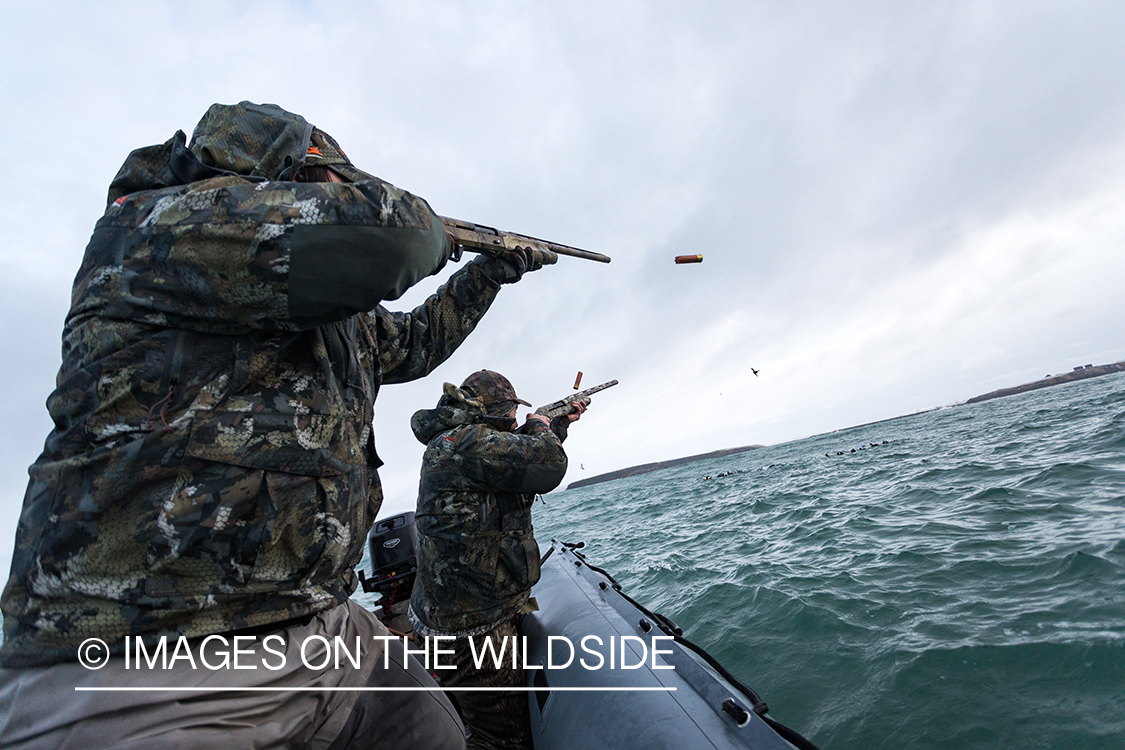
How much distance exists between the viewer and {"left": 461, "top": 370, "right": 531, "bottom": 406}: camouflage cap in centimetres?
433

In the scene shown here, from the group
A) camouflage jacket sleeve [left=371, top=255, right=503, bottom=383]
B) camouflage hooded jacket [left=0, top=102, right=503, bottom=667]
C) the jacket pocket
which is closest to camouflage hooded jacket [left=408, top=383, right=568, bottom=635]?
the jacket pocket

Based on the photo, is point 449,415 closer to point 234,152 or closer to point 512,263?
point 512,263

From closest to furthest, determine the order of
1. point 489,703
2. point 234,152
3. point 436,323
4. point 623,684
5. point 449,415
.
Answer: point 234,152 → point 436,323 → point 623,684 → point 489,703 → point 449,415

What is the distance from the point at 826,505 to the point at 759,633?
7.23m

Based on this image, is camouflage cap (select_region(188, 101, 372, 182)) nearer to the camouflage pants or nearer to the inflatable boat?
the inflatable boat

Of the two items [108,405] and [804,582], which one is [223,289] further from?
[804,582]

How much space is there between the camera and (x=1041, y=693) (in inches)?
121

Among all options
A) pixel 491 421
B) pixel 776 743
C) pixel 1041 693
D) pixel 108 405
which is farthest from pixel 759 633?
pixel 108 405

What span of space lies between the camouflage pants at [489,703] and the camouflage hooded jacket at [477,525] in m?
0.19

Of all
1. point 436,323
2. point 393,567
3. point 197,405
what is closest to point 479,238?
point 436,323

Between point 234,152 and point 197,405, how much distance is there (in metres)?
0.73

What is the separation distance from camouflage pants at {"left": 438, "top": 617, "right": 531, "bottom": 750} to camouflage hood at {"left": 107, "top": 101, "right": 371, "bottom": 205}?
339 centimetres

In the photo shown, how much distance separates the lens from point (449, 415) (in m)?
4.05

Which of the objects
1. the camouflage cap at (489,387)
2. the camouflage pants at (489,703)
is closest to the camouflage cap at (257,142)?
the camouflage cap at (489,387)
